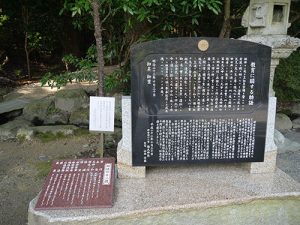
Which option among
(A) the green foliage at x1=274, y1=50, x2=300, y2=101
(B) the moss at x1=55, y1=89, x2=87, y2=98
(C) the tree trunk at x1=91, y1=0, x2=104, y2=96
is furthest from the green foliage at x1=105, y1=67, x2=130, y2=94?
(A) the green foliage at x1=274, y1=50, x2=300, y2=101

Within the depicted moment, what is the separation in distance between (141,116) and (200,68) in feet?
2.21

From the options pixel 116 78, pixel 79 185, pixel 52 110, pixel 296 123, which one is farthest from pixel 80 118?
pixel 296 123

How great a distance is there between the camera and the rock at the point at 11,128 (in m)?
5.66

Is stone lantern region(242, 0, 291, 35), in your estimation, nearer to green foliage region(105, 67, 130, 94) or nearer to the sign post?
green foliage region(105, 67, 130, 94)

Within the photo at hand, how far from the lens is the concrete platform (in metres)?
2.70

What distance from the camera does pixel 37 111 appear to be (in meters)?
6.34

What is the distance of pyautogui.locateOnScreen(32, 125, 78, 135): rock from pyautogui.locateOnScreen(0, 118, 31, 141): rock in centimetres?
32

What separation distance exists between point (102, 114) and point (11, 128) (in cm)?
310

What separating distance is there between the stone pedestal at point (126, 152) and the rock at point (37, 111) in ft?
11.3

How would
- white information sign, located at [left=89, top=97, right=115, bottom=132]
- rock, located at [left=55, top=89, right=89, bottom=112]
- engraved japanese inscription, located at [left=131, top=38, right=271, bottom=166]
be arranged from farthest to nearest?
rock, located at [left=55, top=89, right=89, bottom=112], white information sign, located at [left=89, top=97, right=115, bottom=132], engraved japanese inscription, located at [left=131, top=38, right=271, bottom=166]

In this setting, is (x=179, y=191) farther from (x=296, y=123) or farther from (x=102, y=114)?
(x=296, y=123)

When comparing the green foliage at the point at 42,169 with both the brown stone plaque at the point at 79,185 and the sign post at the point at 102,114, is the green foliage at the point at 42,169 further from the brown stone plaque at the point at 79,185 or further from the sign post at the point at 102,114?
the sign post at the point at 102,114

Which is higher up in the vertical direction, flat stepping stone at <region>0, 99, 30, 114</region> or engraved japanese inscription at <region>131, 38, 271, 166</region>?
engraved japanese inscription at <region>131, 38, 271, 166</region>

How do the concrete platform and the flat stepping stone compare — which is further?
the flat stepping stone
